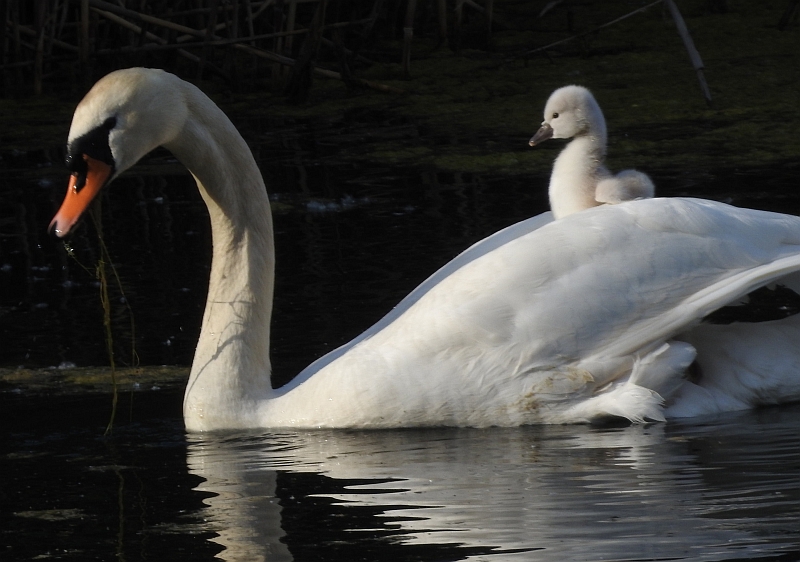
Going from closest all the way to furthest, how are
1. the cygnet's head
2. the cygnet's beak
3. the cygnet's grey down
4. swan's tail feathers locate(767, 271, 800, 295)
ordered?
swan's tail feathers locate(767, 271, 800, 295) → the cygnet's grey down → the cygnet's head → the cygnet's beak

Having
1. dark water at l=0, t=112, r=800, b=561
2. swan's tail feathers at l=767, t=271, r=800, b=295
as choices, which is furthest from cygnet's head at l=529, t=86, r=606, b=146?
swan's tail feathers at l=767, t=271, r=800, b=295

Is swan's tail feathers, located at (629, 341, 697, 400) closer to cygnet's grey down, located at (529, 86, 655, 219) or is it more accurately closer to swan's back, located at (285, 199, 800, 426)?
swan's back, located at (285, 199, 800, 426)

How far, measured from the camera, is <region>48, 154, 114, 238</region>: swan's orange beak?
13.8 ft

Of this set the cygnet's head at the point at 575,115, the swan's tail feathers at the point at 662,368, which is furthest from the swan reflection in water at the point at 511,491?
the cygnet's head at the point at 575,115

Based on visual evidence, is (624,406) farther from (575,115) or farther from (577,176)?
(575,115)

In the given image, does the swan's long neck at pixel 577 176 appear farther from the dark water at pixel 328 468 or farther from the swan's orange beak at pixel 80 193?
the swan's orange beak at pixel 80 193

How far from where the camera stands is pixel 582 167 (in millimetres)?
5641

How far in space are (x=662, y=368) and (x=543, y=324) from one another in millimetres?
394

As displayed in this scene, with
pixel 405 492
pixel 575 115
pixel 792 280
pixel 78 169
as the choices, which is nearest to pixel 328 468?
pixel 405 492

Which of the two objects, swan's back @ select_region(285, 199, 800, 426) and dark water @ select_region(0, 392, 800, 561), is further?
swan's back @ select_region(285, 199, 800, 426)

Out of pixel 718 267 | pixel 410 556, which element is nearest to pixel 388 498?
pixel 410 556

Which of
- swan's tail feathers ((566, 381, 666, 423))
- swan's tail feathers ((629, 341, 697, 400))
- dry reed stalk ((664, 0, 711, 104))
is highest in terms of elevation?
A: dry reed stalk ((664, 0, 711, 104))

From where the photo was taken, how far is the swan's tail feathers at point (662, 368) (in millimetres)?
4445

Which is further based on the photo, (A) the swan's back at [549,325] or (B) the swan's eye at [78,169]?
(A) the swan's back at [549,325]
